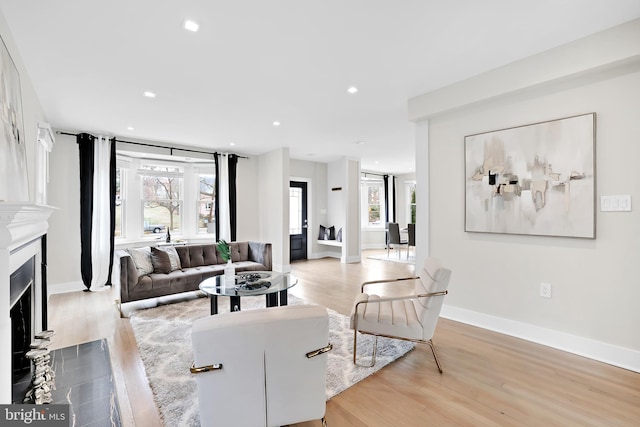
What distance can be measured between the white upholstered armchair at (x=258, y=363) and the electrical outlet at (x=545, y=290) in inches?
95.2

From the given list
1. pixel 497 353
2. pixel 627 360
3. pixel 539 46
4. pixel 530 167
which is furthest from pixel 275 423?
pixel 539 46

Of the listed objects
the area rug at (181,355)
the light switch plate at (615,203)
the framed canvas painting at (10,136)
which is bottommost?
the area rug at (181,355)

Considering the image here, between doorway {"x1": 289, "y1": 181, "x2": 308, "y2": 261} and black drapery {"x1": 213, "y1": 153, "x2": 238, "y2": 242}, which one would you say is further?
doorway {"x1": 289, "y1": 181, "x2": 308, "y2": 261}

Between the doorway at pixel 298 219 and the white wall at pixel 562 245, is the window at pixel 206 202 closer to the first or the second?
the doorway at pixel 298 219

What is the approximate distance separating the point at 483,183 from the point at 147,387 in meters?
3.50

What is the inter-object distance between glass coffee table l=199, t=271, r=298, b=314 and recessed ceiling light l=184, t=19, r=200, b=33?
220 centimetres

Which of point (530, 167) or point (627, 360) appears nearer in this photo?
point (627, 360)

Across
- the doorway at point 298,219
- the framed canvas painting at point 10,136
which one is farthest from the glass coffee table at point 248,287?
the doorway at point 298,219

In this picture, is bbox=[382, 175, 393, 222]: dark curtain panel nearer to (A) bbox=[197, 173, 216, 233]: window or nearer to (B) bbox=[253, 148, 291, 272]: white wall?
(B) bbox=[253, 148, 291, 272]: white wall

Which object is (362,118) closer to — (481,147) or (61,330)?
(481,147)

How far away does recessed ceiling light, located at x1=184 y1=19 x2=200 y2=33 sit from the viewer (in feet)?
6.97

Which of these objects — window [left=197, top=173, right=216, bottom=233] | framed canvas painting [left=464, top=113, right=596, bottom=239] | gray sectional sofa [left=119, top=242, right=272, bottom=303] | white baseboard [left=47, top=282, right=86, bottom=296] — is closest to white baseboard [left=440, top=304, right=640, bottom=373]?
framed canvas painting [left=464, top=113, right=596, bottom=239]

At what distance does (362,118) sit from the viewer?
4.34 meters

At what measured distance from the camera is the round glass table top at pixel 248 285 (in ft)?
9.50
